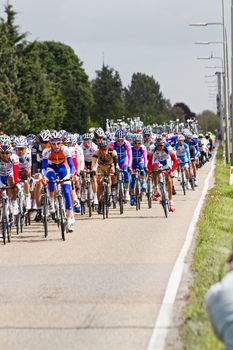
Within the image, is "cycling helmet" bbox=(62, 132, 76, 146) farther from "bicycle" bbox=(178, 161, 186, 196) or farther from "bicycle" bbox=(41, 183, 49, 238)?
"bicycle" bbox=(178, 161, 186, 196)

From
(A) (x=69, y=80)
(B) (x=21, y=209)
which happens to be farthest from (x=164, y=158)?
(A) (x=69, y=80)

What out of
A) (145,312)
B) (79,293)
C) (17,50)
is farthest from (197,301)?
(17,50)

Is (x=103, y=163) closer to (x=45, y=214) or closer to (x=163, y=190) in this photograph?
(x=163, y=190)

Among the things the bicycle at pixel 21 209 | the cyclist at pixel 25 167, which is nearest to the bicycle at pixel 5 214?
the bicycle at pixel 21 209

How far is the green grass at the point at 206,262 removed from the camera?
318 inches

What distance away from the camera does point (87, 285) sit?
11625mm

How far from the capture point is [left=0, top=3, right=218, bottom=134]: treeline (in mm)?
74312

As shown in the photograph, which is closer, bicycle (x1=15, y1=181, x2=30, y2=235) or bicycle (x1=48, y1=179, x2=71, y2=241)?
bicycle (x1=48, y1=179, x2=71, y2=241)

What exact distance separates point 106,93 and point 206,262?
127399 millimetres

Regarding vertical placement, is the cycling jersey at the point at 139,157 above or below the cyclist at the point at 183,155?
above

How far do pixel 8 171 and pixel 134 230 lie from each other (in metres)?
2.41

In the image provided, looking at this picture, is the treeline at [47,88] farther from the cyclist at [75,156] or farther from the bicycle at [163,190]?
the bicycle at [163,190]

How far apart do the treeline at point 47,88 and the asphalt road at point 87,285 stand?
5316cm

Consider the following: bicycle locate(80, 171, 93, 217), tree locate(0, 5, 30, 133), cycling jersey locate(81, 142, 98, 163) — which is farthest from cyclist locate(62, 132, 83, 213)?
tree locate(0, 5, 30, 133)
